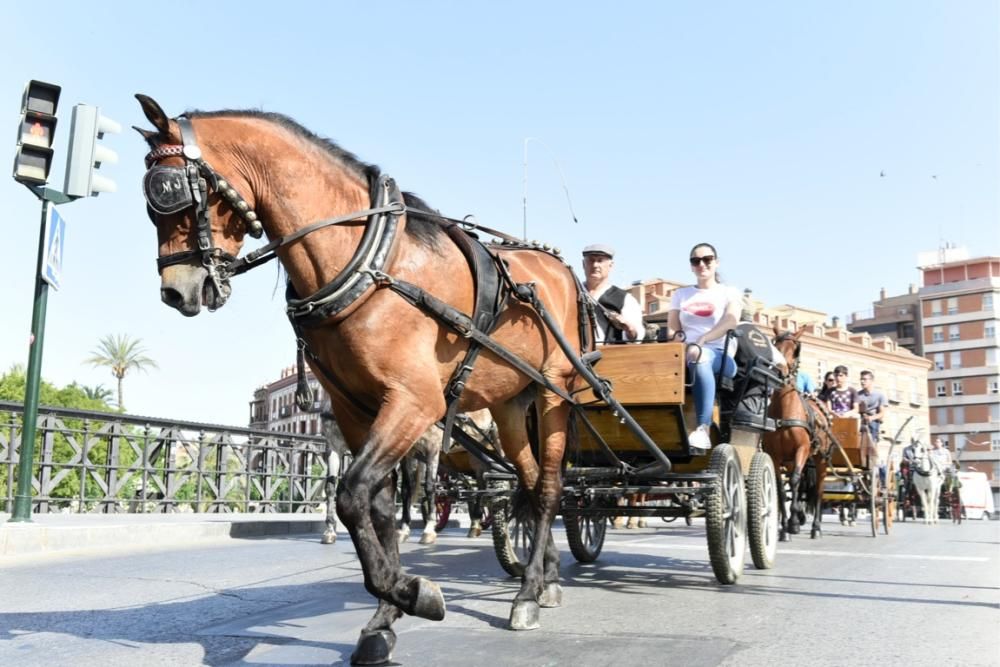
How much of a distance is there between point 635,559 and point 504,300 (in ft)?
16.0

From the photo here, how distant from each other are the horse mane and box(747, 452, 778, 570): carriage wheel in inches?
160

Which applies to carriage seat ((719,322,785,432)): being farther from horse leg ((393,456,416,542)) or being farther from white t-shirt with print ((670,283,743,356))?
horse leg ((393,456,416,542))

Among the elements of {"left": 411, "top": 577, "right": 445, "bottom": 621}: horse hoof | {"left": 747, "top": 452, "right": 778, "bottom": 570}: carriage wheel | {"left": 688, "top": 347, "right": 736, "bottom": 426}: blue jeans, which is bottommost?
{"left": 411, "top": 577, "right": 445, "bottom": 621}: horse hoof

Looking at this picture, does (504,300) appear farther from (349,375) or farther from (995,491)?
(995,491)

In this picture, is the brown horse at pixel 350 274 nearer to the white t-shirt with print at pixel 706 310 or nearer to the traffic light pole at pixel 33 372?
the white t-shirt with print at pixel 706 310

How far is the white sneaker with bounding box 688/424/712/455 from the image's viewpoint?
726cm

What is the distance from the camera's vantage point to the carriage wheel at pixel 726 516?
263 inches

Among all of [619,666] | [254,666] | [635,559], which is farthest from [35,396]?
[619,666]

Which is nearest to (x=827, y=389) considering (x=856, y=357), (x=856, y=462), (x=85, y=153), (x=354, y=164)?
(x=856, y=462)

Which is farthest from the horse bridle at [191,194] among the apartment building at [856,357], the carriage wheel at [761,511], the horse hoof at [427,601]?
the apartment building at [856,357]

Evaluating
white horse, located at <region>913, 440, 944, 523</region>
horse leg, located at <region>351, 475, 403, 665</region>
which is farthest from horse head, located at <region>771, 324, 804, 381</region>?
white horse, located at <region>913, 440, 944, 523</region>

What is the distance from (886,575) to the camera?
789cm

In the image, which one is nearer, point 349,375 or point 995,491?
point 349,375

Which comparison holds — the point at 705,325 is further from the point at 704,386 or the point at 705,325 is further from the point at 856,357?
the point at 856,357
